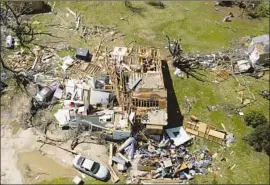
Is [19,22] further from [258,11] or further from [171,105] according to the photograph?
[258,11]

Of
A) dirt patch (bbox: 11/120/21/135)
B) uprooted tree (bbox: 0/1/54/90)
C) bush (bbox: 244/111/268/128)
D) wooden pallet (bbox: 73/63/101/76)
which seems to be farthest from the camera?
uprooted tree (bbox: 0/1/54/90)

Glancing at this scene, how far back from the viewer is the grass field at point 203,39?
2667cm

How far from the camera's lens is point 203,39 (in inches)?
1308

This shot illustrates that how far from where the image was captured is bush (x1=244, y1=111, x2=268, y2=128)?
2791 cm

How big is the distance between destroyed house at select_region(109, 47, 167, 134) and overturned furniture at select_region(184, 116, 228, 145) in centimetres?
223

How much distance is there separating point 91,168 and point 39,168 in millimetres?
2988

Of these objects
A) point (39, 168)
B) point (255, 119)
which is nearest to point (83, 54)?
point (39, 168)

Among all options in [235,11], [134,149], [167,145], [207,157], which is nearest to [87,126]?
[134,149]

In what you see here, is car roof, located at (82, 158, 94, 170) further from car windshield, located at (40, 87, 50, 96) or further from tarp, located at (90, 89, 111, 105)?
car windshield, located at (40, 87, 50, 96)

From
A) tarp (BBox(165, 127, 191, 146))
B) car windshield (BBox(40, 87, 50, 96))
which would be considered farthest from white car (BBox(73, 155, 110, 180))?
car windshield (BBox(40, 87, 50, 96))

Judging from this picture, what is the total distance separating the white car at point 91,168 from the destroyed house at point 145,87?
3.54 m

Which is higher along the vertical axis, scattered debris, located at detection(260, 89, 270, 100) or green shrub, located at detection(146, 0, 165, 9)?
green shrub, located at detection(146, 0, 165, 9)

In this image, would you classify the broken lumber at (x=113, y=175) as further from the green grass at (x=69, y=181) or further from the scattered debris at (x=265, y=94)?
the scattered debris at (x=265, y=94)

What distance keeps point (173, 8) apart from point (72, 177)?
55.1 ft
